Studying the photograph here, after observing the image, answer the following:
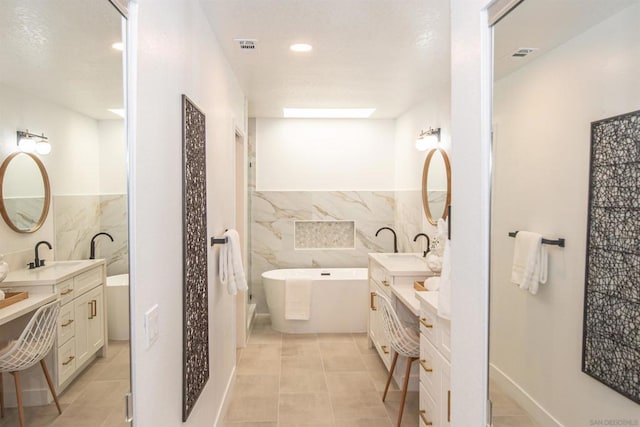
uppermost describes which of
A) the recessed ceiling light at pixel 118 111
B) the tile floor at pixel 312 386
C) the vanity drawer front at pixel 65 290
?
the recessed ceiling light at pixel 118 111

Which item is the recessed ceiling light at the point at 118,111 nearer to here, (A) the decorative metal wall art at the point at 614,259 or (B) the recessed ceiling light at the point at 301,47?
(A) the decorative metal wall art at the point at 614,259

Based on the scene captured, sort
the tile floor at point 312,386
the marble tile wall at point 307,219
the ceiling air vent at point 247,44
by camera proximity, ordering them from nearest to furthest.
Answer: the ceiling air vent at point 247,44, the tile floor at point 312,386, the marble tile wall at point 307,219

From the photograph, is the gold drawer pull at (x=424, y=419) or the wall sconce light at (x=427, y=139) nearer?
the gold drawer pull at (x=424, y=419)

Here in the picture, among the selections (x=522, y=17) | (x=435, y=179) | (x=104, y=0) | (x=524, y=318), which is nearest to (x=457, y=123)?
(x=522, y=17)

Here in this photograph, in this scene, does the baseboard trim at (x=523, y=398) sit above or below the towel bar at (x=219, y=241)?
below

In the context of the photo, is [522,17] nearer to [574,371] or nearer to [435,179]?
[574,371]

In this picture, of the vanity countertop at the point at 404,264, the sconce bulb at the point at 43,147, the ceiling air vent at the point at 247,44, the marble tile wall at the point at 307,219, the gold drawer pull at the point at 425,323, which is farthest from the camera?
the marble tile wall at the point at 307,219

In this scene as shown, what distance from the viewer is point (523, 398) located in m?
0.98

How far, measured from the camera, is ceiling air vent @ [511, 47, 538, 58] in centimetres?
93

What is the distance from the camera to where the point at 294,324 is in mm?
4898

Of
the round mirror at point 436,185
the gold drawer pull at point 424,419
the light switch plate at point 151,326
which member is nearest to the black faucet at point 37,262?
the light switch plate at point 151,326

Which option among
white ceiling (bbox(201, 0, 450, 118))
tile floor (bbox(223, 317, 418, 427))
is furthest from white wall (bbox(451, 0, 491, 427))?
tile floor (bbox(223, 317, 418, 427))

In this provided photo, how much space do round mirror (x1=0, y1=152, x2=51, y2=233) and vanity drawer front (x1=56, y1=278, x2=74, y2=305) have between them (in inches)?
5.4

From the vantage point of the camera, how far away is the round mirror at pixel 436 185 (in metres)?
3.68
